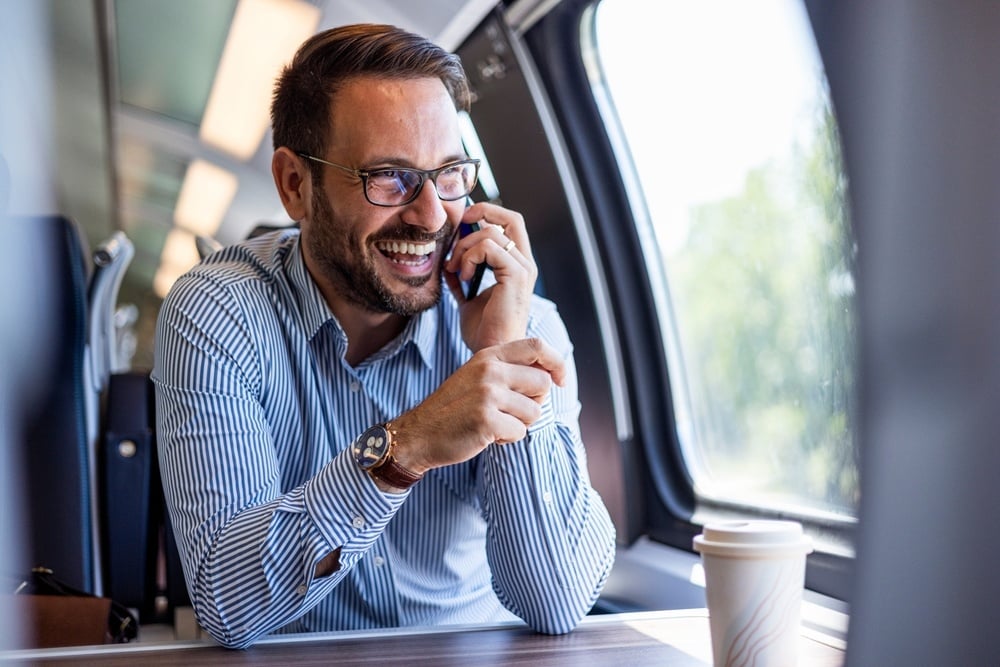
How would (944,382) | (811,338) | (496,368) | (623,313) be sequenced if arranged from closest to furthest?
1. (944,382)
2. (496,368)
3. (811,338)
4. (623,313)

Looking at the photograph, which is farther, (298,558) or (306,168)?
(306,168)

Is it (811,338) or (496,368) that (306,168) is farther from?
(811,338)

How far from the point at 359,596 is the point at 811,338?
1.17 metres

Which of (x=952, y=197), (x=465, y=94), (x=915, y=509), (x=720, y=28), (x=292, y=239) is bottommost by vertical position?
(x=915, y=509)

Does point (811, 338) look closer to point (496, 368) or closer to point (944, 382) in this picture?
point (496, 368)

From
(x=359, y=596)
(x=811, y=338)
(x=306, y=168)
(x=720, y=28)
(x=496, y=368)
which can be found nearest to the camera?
(x=496, y=368)

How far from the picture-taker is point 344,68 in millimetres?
1782

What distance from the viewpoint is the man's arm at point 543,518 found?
1462 millimetres

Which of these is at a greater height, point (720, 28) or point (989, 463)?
point (720, 28)

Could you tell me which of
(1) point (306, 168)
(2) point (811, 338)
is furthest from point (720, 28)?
(1) point (306, 168)

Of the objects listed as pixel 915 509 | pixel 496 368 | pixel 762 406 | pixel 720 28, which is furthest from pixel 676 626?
pixel 720 28

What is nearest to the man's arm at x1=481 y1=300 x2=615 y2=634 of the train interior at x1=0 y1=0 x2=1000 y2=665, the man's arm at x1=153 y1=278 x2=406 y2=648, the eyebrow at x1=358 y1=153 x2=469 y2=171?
the man's arm at x1=153 y1=278 x2=406 y2=648

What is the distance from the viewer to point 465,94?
1.89 m

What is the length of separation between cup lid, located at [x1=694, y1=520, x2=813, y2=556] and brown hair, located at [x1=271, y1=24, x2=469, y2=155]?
3.70 feet
